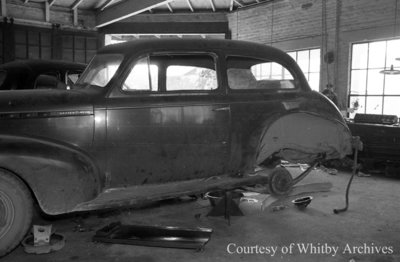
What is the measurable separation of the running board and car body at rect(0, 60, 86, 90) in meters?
2.88

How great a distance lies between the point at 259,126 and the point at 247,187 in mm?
777

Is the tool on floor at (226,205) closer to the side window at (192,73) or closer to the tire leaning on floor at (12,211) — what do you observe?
the side window at (192,73)

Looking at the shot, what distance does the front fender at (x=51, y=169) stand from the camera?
10.0 feet

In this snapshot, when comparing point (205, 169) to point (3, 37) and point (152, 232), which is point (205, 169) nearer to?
point (152, 232)

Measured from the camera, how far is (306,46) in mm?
11055

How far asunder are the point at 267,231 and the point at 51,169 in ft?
7.39

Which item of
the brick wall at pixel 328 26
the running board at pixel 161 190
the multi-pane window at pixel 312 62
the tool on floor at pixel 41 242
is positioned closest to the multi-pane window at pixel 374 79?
the brick wall at pixel 328 26

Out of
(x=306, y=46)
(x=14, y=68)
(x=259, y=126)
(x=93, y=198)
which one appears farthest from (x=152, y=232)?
(x=306, y=46)

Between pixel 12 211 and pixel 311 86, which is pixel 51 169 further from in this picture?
pixel 311 86

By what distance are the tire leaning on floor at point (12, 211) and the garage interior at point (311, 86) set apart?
0.78 ft

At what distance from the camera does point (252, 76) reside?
4363mm

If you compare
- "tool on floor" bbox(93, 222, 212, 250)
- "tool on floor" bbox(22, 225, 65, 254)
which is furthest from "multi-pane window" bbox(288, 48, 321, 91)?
"tool on floor" bbox(22, 225, 65, 254)

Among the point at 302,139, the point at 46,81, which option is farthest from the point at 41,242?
the point at 46,81

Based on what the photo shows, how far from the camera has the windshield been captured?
3740mm
